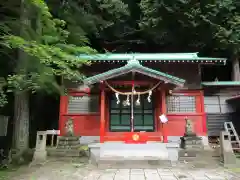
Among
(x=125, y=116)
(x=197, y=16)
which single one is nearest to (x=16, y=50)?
(x=125, y=116)

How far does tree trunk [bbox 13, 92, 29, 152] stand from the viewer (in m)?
10.4

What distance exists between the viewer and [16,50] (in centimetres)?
1098

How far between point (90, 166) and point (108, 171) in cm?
110

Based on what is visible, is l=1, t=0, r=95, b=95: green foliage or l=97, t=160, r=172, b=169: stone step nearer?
l=1, t=0, r=95, b=95: green foliage

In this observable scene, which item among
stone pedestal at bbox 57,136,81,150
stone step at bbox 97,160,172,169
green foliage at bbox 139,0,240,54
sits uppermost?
green foliage at bbox 139,0,240,54

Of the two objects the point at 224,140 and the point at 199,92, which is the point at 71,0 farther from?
the point at 224,140

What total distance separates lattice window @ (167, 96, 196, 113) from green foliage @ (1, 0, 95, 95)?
590cm

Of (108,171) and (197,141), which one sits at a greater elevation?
(197,141)

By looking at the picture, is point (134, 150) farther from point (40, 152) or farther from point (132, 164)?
point (40, 152)

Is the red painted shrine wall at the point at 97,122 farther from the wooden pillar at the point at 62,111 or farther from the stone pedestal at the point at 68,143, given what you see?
the stone pedestal at the point at 68,143

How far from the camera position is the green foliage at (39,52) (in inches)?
309

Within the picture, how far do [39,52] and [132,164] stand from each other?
18.7 ft

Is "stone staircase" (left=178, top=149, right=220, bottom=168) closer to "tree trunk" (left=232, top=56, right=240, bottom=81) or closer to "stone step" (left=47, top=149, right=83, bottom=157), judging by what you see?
"stone step" (left=47, top=149, right=83, bottom=157)

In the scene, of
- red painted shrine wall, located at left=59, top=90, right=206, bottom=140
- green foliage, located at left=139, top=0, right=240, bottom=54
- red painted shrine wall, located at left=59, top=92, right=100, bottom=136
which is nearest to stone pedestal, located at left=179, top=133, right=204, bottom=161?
red painted shrine wall, located at left=59, top=90, right=206, bottom=140
